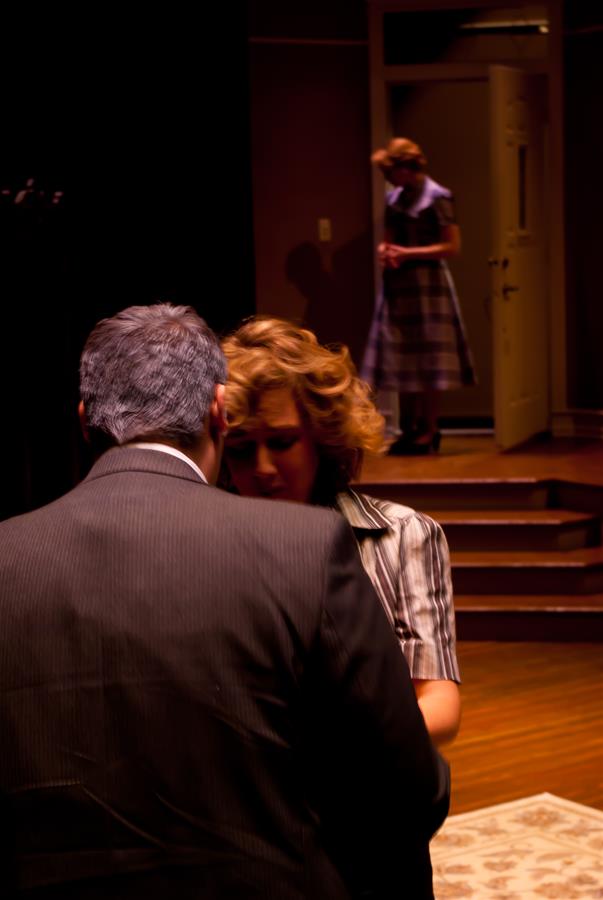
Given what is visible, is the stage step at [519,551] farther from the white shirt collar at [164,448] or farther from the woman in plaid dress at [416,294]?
the white shirt collar at [164,448]

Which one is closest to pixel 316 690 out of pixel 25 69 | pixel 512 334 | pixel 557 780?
pixel 557 780

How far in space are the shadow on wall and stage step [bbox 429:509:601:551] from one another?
7.72 feet

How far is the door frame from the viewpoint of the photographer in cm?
796

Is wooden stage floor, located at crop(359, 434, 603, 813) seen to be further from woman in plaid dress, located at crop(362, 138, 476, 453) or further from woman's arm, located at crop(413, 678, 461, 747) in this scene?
woman's arm, located at crop(413, 678, 461, 747)

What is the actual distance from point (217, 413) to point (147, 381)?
86 millimetres

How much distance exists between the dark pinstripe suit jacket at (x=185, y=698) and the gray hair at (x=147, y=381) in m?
0.09

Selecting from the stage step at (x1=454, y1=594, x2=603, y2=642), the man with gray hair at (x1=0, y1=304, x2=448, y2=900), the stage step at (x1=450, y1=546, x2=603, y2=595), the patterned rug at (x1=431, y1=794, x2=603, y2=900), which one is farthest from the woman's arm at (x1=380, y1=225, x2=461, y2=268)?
the man with gray hair at (x1=0, y1=304, x2=448, y2=900)

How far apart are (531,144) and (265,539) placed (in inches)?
272

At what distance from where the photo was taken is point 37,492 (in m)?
5.39

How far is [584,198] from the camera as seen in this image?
815cm

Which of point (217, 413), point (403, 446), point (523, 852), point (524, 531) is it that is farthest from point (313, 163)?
point (217, 413)

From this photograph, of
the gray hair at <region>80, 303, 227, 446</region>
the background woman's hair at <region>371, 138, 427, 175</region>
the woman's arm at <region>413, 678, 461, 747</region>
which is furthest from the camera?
the background woman's hair at <region>371, 138, 427, 175</region>

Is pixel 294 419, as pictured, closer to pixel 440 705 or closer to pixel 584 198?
pixel 440 705

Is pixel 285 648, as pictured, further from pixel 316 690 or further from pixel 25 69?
pixel 25 69
